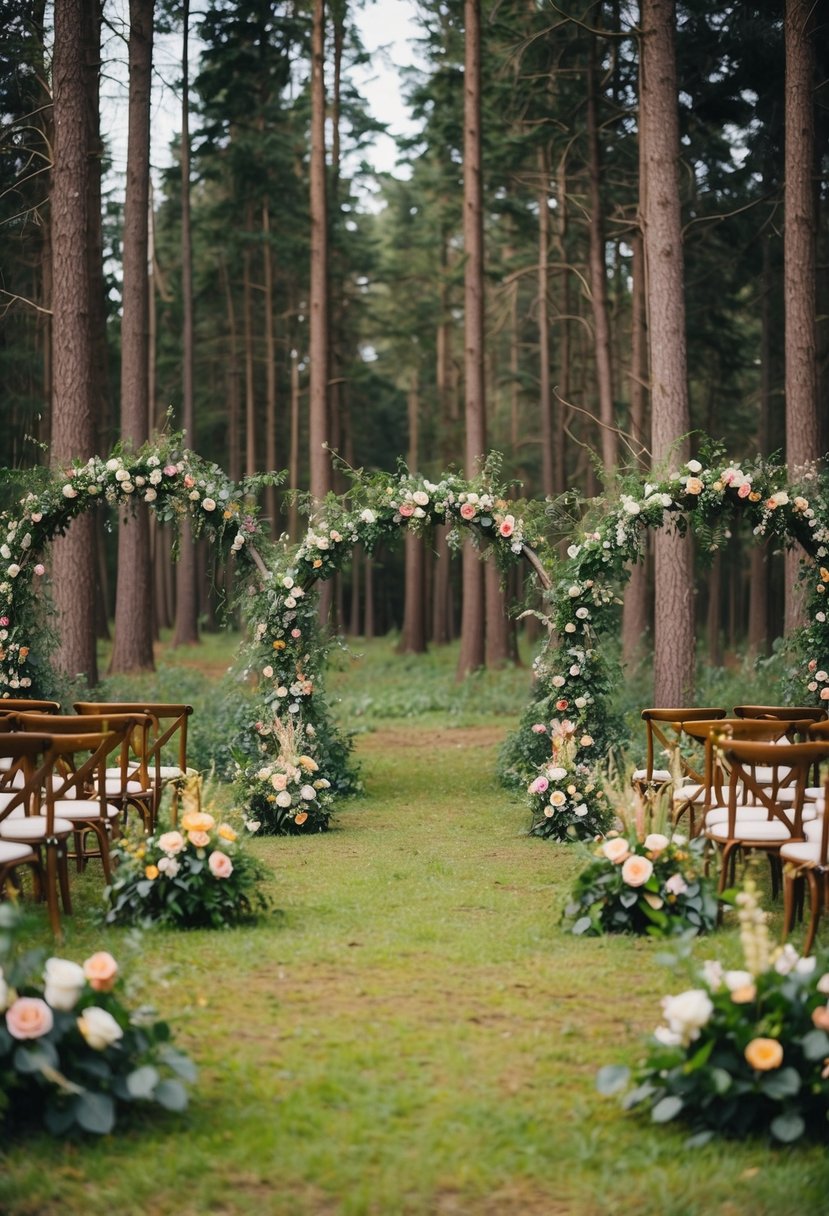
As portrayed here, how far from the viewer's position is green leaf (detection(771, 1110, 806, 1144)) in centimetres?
381

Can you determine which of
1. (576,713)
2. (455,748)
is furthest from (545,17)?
(576,713)

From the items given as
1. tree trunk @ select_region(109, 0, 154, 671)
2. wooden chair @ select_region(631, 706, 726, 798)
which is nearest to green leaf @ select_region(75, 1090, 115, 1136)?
wooden chair @ select_region(631, 706, 726, 798)

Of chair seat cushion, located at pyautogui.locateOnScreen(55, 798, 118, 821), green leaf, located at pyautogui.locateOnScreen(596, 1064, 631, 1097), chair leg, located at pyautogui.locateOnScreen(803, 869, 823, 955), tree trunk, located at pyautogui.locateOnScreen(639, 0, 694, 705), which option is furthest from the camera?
tree trunk, located at pyautogui.locateOnScreen(639, 0, 694, 705)

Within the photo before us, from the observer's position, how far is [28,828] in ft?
20.5

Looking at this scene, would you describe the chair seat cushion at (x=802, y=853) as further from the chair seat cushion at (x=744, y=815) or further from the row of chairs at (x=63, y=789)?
the row of chairs at (x=63, y=789)

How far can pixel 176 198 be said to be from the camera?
28.6 metres

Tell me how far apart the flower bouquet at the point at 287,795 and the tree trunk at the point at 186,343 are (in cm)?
887

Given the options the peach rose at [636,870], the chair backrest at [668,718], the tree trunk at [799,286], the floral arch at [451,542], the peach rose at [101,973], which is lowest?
the peach rose at [636,870]

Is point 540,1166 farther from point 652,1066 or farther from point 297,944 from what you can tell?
point 297,944

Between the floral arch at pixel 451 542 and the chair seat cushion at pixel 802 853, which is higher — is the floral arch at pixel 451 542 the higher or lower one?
the higher one

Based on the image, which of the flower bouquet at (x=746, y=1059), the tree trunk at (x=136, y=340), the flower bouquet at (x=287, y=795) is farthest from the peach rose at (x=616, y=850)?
the tree trunk at (x=136, y=340)

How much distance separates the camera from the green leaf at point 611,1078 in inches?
156

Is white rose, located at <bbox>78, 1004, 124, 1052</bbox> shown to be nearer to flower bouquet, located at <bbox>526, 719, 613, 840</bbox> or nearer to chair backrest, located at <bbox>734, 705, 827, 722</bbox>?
chair backrest, located at <bbox>734, 705, 827, 722</bbox>

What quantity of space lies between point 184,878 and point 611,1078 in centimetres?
303
